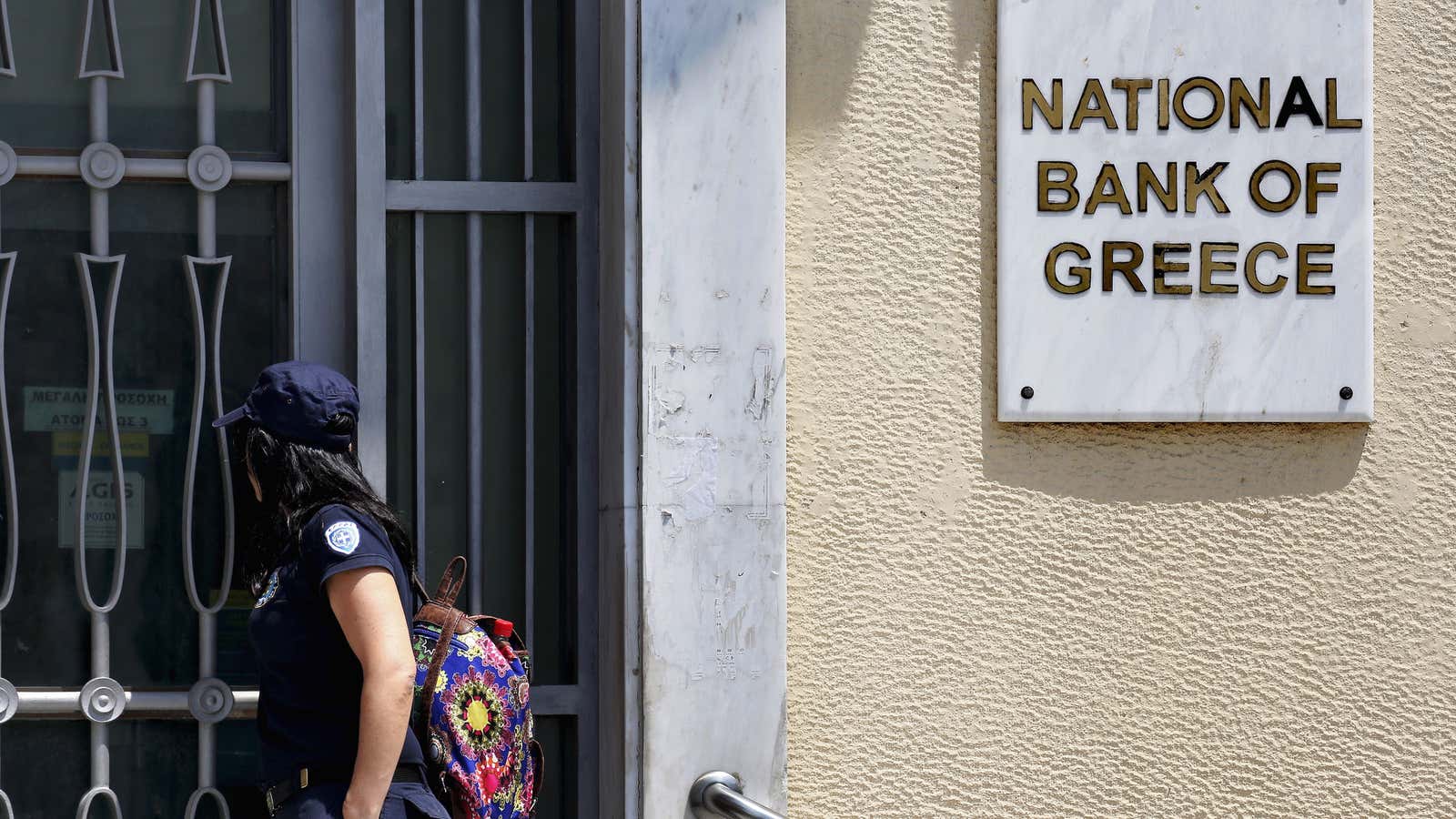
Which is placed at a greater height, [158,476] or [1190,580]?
[158,476]

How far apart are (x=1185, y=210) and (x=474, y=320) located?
60.7 inches

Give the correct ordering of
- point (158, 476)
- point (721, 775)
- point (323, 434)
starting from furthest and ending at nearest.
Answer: point (158, 476) < point (721, 775) < point (323, 434)

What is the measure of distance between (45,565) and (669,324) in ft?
4.67

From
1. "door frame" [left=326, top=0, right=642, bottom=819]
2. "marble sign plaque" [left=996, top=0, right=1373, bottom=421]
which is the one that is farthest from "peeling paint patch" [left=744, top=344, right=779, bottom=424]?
"marble sign plaque" [left=996, top=0, right=1373, bottom=421]

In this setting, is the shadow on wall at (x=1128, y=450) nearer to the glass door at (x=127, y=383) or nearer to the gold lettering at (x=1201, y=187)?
the gold lettering at (x=1201, y=187)

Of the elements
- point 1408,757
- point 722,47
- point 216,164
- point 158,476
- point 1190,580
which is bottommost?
point 1408,757

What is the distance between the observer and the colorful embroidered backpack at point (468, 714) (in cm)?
261

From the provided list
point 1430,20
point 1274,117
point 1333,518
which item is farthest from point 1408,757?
point 1430,20

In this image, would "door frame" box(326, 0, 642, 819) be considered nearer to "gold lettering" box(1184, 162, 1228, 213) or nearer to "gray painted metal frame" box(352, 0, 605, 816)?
"gray painted metal frame" box(352, 0, 605, 816)

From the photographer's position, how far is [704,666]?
297 cm

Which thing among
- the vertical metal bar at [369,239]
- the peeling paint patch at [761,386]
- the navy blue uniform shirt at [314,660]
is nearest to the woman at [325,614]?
the navy blue uniform shirt at [314,660]

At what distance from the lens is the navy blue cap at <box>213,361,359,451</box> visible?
2566mm

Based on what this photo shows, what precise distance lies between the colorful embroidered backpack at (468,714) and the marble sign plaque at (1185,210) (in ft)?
3.92

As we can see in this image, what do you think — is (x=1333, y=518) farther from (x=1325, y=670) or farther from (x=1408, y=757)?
(x=1408, y=757)
